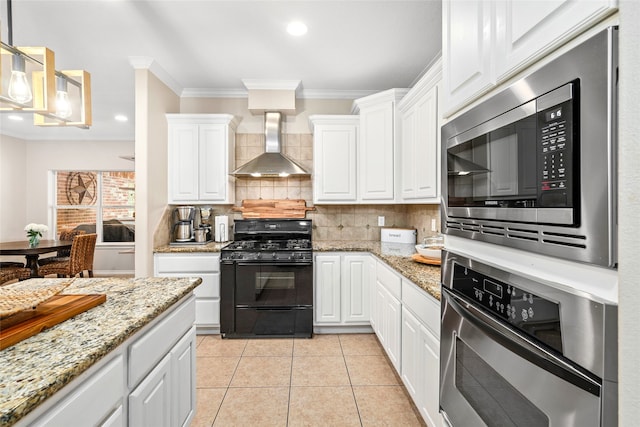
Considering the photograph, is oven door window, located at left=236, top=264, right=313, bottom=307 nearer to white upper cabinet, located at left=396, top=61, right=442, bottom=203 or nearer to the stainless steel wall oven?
white upper cabinet, located at left=396, top=61, right=442, bottom=203

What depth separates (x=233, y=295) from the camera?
3121 mm

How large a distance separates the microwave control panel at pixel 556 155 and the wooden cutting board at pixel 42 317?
4.57 feet

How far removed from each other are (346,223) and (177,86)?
245 cm

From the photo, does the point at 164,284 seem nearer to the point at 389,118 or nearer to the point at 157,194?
the point at 157,194

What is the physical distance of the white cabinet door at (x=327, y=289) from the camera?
3205 mm

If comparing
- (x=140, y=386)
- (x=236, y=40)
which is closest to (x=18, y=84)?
(x=140, y=386)

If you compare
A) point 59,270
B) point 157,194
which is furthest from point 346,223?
point 59,270

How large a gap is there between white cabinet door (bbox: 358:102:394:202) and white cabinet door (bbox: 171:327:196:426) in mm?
2221

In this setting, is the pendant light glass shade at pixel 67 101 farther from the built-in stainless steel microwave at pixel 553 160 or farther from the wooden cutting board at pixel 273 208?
the wooden cutting board at pixel 273 208

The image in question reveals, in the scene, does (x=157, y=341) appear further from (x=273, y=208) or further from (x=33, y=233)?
(x=33, y=233)

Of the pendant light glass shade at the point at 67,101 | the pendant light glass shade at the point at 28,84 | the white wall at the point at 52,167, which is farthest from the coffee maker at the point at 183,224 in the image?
the white wall at the point at 52,167

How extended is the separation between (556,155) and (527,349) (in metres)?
0.46

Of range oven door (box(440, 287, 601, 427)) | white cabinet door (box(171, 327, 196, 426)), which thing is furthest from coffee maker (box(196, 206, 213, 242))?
range oven door (box(440, 287, 601, 427))

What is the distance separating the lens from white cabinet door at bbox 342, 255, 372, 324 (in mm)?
3191
